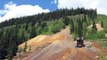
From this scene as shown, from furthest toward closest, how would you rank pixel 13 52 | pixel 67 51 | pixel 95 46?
pixel 13 52 → pixel 95 46 → pixel 67 51

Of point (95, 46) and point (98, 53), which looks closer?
point (98, 53)

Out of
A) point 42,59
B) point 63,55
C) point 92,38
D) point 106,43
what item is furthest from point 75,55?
point 92,38

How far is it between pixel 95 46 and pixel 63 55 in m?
19.3

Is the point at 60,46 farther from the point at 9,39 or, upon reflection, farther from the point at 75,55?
the point at 9,39

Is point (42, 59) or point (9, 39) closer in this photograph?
point (42, 59)

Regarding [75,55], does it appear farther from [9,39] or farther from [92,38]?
[9,39]

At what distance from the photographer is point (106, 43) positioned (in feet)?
452

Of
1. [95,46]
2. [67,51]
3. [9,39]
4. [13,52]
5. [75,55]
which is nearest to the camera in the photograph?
[75,55]

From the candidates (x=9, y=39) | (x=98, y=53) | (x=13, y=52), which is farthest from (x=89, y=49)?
(x=9, y=39)

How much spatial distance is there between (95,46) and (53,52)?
19.1 meters

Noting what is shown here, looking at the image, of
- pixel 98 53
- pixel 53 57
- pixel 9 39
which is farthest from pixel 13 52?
pixel 98 53

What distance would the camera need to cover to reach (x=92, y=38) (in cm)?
15975

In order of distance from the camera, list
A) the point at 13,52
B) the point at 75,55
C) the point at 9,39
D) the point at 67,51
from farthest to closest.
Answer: the point at 9,39 < the point at 13,52 < the point at 67,51 < the point at 75,55

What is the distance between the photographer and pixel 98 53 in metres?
119
